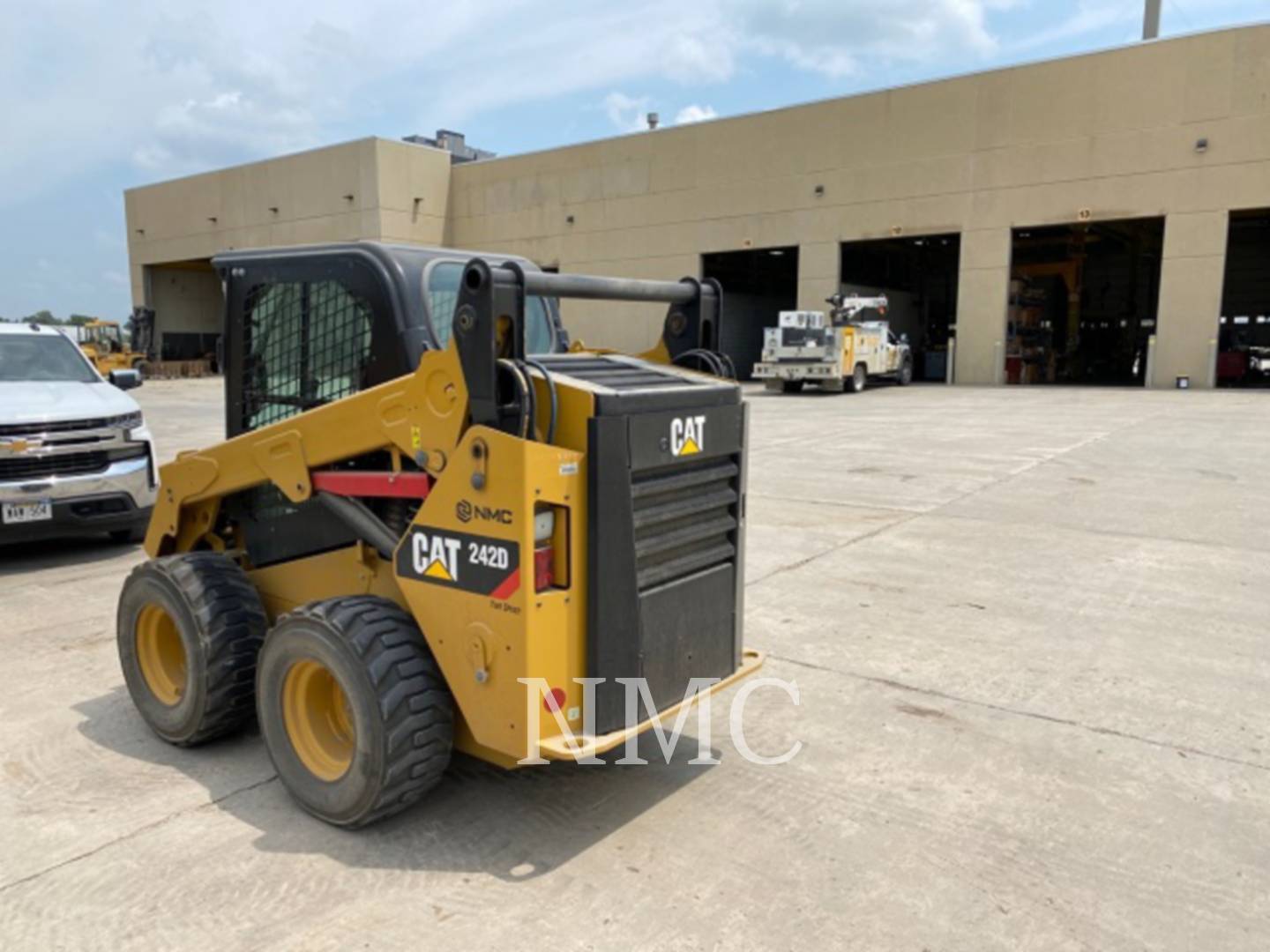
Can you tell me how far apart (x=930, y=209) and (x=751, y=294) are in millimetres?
11492

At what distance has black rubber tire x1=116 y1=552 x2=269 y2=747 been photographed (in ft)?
12.3

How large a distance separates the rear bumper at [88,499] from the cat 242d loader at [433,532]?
140 inches

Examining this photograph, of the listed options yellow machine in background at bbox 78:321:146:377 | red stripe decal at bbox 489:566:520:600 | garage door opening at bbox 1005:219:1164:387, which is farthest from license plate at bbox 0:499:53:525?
yellow machine in background at bbox 78:321:146:377

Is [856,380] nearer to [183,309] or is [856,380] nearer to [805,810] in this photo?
[805,810]

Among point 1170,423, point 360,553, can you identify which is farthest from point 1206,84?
point 360,553

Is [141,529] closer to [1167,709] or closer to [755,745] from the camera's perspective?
[755,745]

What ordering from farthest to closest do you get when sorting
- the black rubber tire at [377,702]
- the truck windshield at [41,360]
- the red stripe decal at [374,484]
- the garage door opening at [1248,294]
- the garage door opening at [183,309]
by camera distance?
the garage door opening at [183,309] < the garage door opening at [1248,294] < the truck windshield at [41,360] < the red stripe decal at [374,484] < the black rubber tire at [377,702]

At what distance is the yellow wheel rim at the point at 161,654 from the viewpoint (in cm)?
408

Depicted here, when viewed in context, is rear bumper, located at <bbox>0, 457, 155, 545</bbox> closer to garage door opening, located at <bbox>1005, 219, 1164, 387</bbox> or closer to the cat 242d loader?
the cat 242d loader

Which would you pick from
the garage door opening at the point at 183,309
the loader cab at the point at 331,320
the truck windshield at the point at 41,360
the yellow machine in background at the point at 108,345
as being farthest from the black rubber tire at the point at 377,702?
the garage door opening at the point at 183,309

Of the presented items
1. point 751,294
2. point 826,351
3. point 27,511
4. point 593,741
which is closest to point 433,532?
point 593,741

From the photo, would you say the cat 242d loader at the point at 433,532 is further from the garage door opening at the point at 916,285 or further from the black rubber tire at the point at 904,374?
the garage door opening at the point at 916,285

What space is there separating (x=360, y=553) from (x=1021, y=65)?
97.2 feet

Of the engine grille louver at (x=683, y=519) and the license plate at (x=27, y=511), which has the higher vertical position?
the engine grille louver at (x=683, y=519)
